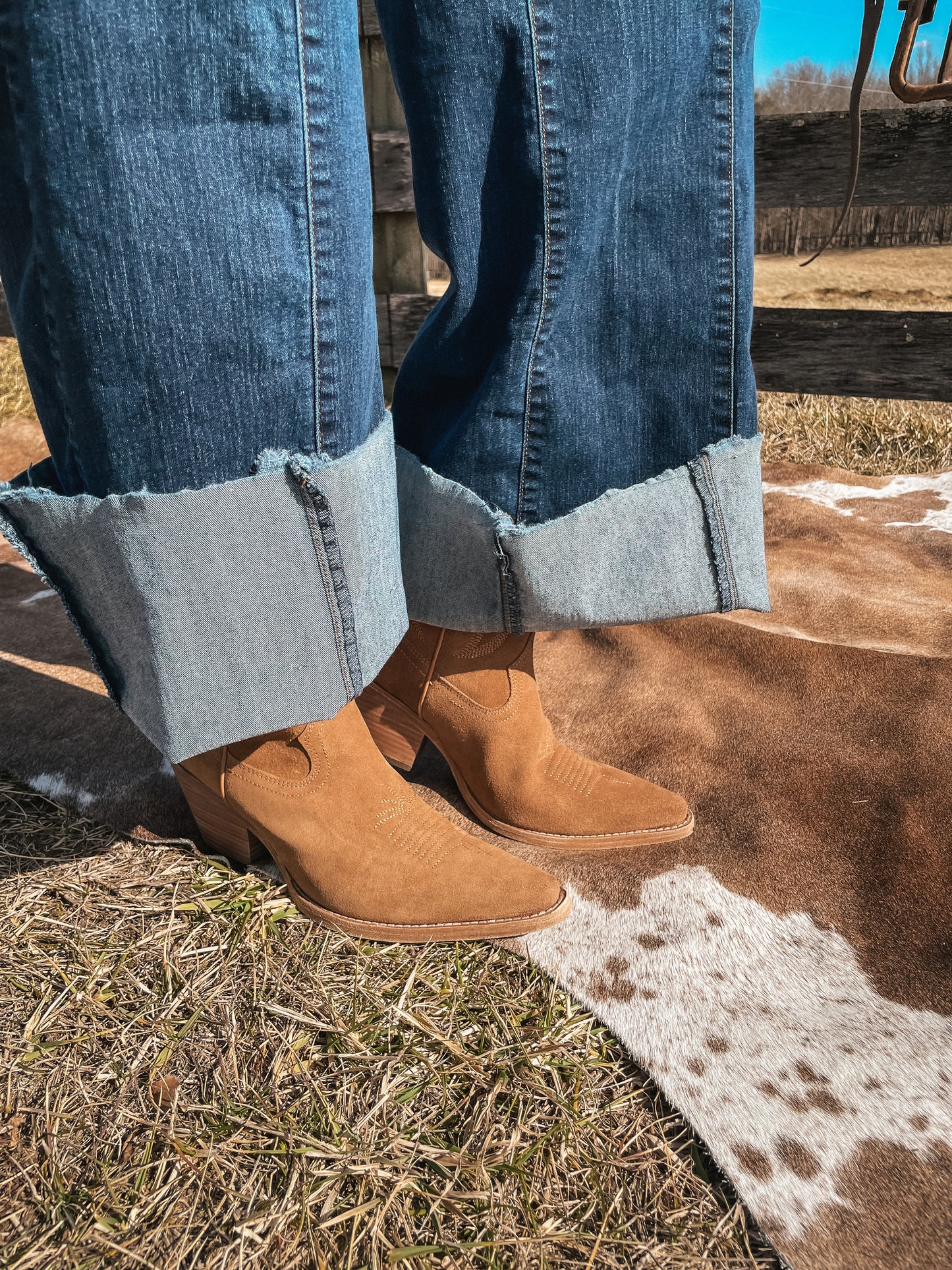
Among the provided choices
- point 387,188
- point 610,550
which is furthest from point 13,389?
point 610,550

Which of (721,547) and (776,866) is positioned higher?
(721,547)

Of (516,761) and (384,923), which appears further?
(516,761)

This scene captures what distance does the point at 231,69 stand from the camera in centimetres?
60

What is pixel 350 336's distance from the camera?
0.70 meters

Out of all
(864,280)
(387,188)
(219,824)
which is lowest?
(219,824)

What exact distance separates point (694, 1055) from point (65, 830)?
0.74m

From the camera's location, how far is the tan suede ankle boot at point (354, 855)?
0.84 m

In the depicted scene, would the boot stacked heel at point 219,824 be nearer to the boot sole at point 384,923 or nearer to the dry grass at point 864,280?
the boot sole at point 384,923

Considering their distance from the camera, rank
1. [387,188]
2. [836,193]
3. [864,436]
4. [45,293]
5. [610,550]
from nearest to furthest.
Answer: [45,293], [610,550], [836,193], [387,188], [864,436]

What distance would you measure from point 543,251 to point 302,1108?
79cm

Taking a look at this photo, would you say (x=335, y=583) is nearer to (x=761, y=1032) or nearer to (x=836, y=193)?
(x=761, y=1032)

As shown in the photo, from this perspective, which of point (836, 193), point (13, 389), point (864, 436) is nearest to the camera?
point (836, 193)

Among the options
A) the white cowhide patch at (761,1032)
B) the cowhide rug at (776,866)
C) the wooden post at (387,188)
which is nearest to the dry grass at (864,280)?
the wooden post at (387,188)

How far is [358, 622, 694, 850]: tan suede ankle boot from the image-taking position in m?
0.98
